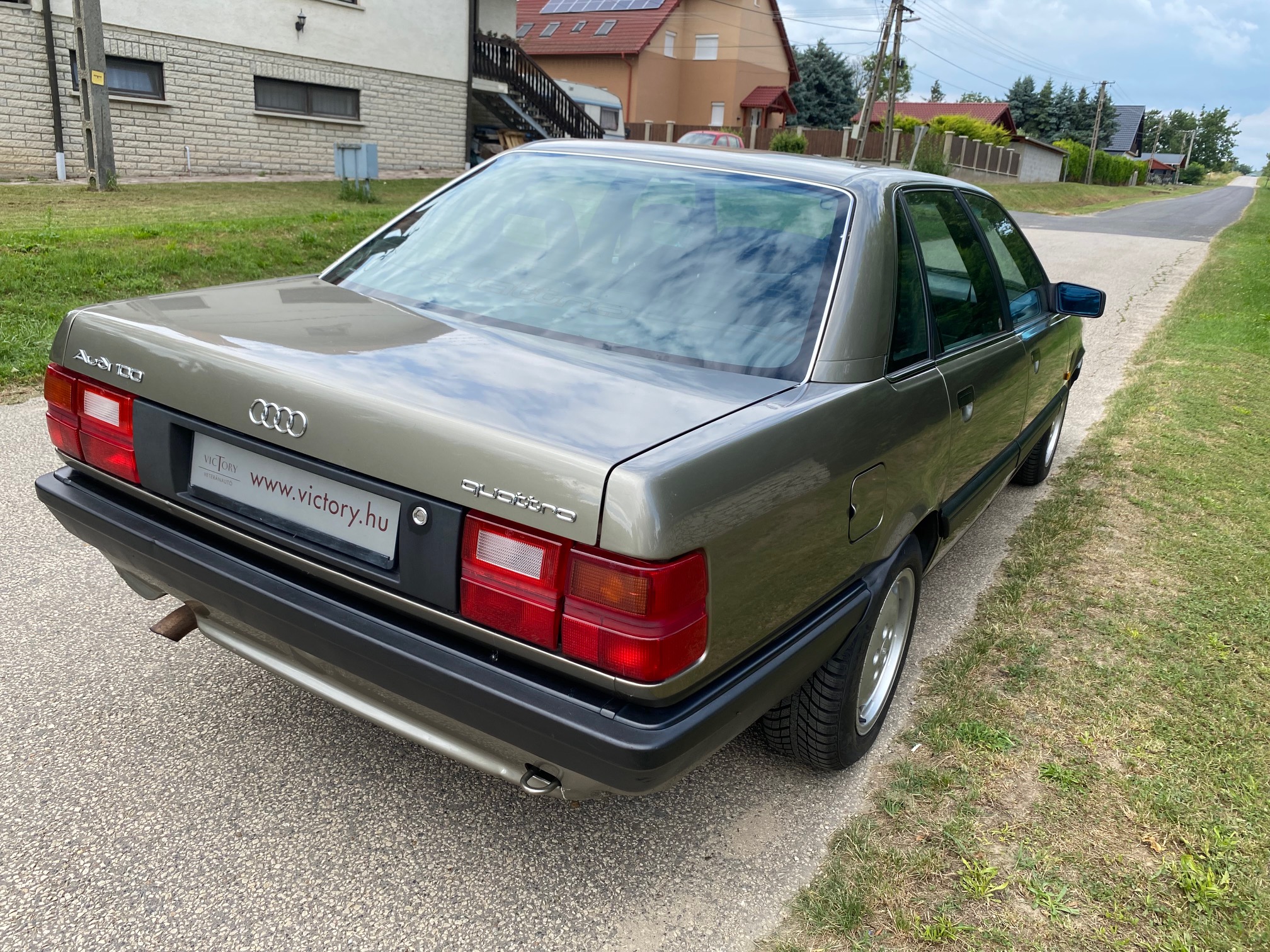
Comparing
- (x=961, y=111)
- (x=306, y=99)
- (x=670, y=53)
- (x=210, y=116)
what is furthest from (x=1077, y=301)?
(x=961, y=111)

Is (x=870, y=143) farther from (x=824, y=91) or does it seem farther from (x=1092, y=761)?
(x=1092, y=761)

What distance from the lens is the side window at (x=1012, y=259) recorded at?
153 inches

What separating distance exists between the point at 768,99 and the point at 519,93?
77.8ft

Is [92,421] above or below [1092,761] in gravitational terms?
above

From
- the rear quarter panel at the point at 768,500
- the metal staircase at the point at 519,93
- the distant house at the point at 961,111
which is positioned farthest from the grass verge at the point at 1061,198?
the rear quarter panel at the point at 768,500

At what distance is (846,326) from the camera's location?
2494 mm

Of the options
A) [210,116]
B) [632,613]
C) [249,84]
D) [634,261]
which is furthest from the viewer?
[249,84]

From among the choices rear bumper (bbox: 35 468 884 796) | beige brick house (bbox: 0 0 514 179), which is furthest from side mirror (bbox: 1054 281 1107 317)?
beige brick house (bbox: 0 0 514 179)

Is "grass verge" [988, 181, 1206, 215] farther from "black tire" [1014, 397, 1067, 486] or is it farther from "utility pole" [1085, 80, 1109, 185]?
"black tire" [1014, 397, 1067, 486]

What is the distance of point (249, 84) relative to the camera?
1942cm

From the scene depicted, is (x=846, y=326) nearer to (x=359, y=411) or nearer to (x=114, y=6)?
(x=359, y=411)

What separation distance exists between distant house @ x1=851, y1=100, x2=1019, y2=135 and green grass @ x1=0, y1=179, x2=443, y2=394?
58.3 metres

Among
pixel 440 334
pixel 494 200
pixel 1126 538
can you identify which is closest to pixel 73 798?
pixel 440 334

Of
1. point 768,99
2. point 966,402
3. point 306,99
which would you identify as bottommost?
point 966,402
